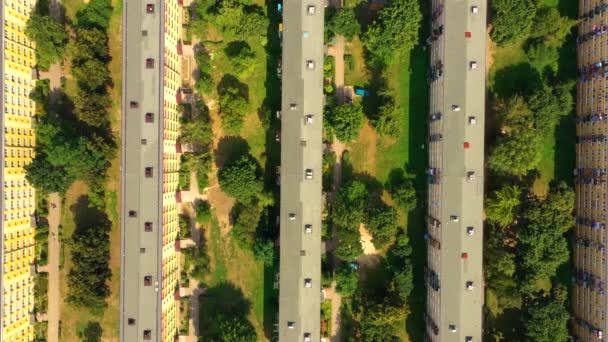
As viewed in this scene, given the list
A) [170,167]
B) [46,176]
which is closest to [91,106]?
[46,176]

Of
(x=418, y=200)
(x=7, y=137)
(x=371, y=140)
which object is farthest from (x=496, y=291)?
(x=7, y=137)

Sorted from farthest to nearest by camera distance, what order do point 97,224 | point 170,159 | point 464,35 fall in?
point 97,224 < point 170,159 < point 464,35

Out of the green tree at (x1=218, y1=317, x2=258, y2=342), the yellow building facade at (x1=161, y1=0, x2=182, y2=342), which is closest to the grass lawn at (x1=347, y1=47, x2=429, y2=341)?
the green tree at (x1=218, y1=317, x2=258, y2=342)

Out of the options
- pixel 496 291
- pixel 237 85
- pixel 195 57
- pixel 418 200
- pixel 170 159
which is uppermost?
pixel 195 57

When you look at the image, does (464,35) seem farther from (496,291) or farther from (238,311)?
(238,311)

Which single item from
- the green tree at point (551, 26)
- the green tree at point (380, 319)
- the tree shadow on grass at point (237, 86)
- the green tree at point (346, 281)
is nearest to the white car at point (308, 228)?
the green tree at point (346, 281)

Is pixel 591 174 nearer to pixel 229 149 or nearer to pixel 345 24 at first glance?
pixel 345 24
